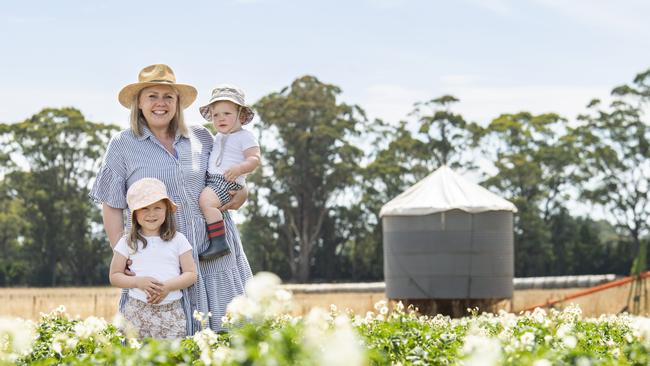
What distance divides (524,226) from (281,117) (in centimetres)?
1446

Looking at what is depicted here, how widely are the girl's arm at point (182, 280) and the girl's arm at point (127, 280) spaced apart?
36 millimetres

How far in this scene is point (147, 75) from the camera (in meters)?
6.44

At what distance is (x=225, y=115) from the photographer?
685cm

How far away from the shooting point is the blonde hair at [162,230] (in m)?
6.08

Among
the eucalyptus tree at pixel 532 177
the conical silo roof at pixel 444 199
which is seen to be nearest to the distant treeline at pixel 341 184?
the eucalyptus tree at pixel 532 177

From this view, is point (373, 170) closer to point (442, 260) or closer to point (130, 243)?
point (442, 260)

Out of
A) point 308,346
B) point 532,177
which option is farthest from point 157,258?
point 532,177

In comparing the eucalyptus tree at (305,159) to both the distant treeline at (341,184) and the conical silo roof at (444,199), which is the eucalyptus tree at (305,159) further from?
the conical silo roof at (444,199)

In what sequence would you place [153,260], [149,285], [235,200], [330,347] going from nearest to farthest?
[330,347], [149,285], [153,260], [235,200]

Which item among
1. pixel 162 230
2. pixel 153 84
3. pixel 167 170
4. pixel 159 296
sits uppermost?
pixel 153 84

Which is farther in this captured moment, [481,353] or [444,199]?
[444,199]

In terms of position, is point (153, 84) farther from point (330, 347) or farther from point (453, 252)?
point (453, 252)

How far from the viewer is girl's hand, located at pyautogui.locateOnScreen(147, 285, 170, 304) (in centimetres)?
595

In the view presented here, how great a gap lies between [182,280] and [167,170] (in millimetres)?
796
